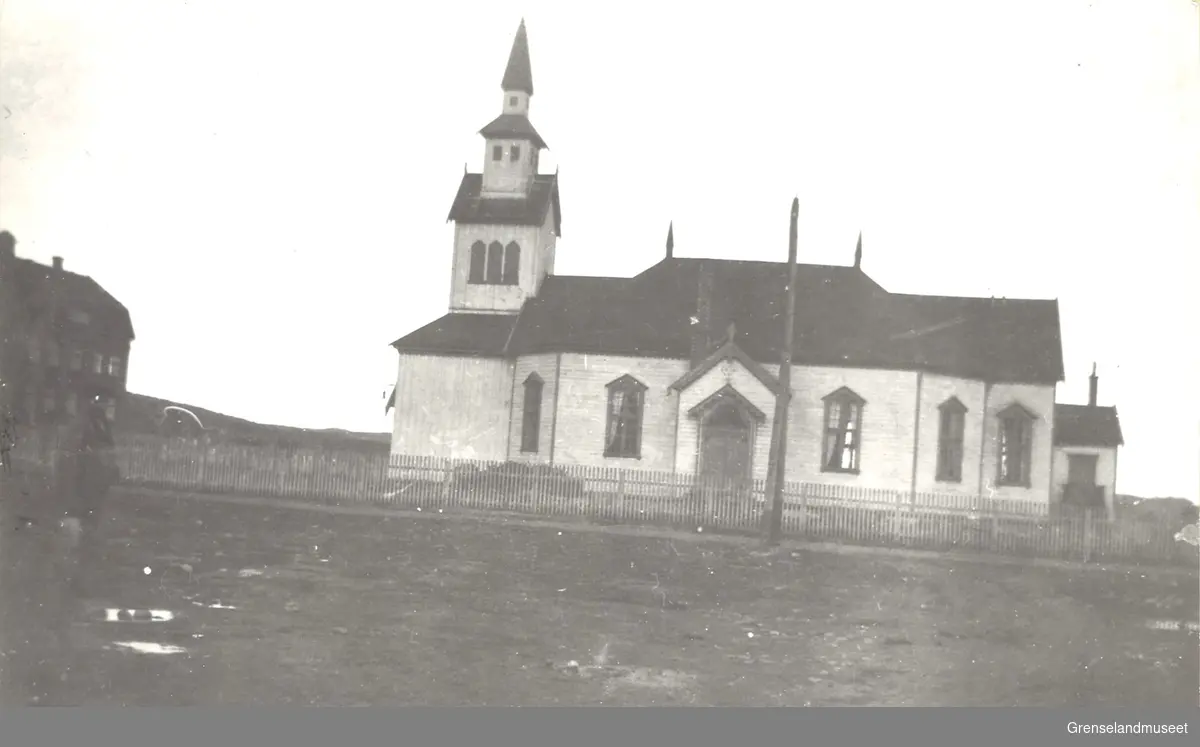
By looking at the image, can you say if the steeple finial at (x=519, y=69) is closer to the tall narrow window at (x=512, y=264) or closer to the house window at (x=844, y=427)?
the house window at (x=844, y=427)

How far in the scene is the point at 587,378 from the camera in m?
12.4

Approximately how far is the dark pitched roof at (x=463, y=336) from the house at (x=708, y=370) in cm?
3

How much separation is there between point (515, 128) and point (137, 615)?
3.99m

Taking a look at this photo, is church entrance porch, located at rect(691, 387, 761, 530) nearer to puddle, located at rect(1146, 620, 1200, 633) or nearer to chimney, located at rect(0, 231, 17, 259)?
puddle, located at rect(1146, 620, 1200, 633)

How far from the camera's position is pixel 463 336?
10.1 metres

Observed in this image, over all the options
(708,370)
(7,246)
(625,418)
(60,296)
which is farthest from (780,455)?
(7,246)

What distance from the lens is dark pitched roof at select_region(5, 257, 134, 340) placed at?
576cm

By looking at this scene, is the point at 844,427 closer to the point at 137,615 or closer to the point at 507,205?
Result: the point at 507,205

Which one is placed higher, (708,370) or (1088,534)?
(708,370)

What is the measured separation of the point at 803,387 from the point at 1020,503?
11.6ft

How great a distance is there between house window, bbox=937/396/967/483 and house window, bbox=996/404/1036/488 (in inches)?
17.8

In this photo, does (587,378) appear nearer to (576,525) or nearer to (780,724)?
(576,525)

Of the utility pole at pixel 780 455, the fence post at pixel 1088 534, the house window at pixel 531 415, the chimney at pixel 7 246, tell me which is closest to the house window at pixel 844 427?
the utility pole at pixel 780 455

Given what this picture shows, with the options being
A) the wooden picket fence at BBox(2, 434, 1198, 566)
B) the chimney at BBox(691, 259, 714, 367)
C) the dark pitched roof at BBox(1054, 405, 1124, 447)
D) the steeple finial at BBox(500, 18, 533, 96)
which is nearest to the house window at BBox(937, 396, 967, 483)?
A: the wooden picket fence at BBox(2, 434, 1198, 566)
